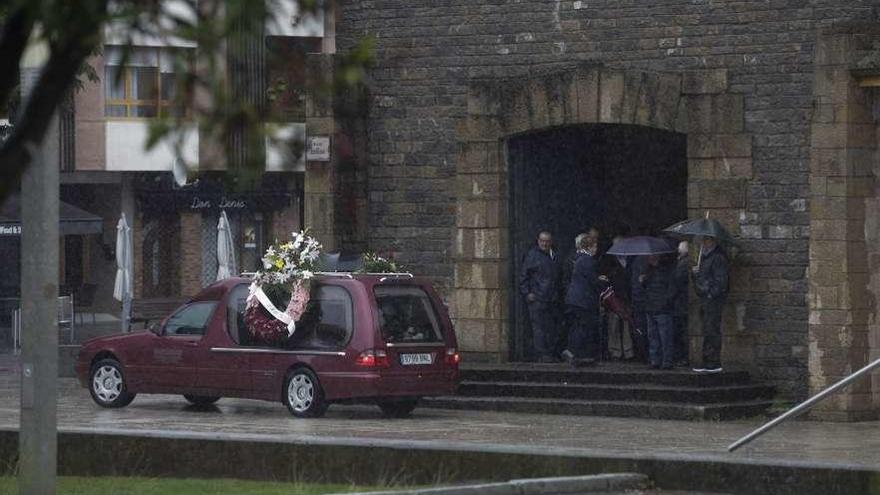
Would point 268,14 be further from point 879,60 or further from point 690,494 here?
point 879,60

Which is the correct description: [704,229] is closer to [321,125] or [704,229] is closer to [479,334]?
[479,334]

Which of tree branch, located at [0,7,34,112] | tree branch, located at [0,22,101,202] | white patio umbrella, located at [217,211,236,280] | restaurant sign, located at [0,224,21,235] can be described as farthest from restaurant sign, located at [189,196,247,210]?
tree branch, located at [0,22,101,202]

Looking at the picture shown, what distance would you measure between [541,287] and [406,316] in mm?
2912

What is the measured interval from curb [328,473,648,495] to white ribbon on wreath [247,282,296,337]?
27.5 ft

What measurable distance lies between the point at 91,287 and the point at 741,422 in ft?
87.8

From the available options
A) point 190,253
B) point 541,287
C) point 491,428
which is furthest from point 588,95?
point 190,253

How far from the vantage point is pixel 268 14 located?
6.05 m

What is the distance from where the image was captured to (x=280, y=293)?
22.7 meters

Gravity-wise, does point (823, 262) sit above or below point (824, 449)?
above

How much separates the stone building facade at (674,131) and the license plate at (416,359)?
10.1ft

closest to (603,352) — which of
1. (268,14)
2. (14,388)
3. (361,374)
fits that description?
(361,374)

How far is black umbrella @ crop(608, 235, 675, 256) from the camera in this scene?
943 inches

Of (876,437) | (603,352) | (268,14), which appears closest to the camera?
(268,14)

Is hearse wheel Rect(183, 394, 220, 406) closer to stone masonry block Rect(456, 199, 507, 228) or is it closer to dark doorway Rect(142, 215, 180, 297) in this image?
stone masonry block Rect(456, 199, 507, 228)
